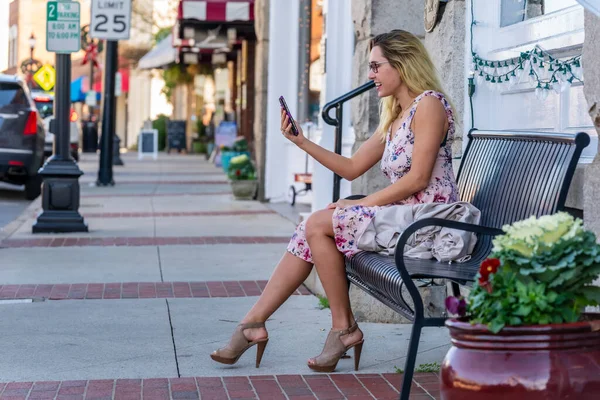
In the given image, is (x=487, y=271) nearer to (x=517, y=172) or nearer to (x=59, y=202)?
(x=517, y=172)

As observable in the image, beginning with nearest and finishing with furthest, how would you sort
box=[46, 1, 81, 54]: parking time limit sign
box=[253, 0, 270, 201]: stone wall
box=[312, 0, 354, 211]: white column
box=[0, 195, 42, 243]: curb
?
1. box=[312, 0, 354, 211]: white column
2. box=[0, 195, 42, 243]: curb
3. box=[46, 1, 81, 54]: parking time limit sign
4. box=[253, 0, 270, 201]: stone wall

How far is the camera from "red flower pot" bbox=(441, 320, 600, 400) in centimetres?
285

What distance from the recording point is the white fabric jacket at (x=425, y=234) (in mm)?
4367

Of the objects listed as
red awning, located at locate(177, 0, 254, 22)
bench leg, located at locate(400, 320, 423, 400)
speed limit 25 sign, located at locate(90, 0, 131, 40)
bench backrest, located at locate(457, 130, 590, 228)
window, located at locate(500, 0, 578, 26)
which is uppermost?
red awning, located at locate(177, 0, 254, 22)

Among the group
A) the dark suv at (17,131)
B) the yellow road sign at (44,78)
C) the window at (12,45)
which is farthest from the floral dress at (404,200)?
the window at (12,45)

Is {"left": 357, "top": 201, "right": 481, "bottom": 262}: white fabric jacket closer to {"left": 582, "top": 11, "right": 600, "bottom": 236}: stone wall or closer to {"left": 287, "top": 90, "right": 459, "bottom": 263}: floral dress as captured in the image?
{"left": 287, "top": 90, "right": 459, "bottom": 263}: floral dress

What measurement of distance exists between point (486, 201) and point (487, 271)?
6.19 ft

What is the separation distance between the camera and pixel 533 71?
532cm

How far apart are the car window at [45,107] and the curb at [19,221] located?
4486mm

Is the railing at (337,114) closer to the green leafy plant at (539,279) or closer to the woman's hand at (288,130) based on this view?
the woman's hand at (288,130)

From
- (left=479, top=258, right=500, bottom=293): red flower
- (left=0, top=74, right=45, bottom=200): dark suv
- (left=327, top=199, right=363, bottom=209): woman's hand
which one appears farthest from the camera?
(left=0, top=74, right=45, bottom=200): dark suv

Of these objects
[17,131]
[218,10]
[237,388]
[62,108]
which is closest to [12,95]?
[17,131]

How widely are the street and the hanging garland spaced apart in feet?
24.3

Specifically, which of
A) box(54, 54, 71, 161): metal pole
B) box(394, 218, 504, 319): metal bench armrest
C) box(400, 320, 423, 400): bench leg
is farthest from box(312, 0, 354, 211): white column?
box(400, 320, 423, 400): bench leg
